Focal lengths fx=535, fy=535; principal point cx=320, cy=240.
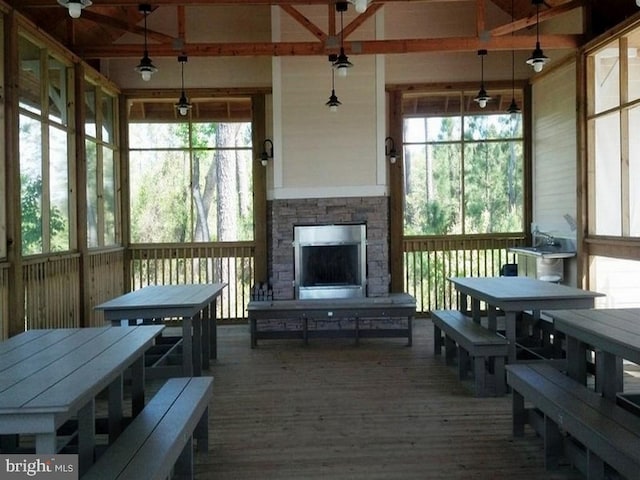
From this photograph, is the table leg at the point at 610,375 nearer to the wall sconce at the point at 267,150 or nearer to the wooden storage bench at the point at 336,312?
the wooden storage bench at the point at 336,312

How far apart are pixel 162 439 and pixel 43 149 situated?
4.37m

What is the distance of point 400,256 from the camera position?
832cm

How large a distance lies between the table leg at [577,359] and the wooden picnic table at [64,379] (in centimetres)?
278

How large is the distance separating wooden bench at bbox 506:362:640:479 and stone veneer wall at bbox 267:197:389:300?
3691mm

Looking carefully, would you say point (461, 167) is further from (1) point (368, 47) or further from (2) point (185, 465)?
(2) point (185, 465)

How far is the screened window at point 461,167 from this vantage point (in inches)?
329

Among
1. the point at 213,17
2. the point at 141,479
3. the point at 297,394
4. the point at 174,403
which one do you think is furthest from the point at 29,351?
the point at 213,17

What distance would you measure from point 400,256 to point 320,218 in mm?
1614

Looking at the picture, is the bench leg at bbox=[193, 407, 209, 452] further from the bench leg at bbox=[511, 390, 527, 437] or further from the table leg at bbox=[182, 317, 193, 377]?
the bench leg at bbox=[511, 390, 527, 437]

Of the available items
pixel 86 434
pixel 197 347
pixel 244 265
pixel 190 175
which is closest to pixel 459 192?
pixel 244 265

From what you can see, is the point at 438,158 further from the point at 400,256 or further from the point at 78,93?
the point at 78,93

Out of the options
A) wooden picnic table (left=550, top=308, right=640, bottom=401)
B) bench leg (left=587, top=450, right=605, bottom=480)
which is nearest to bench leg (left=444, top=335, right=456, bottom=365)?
wooden picnic table (left=550, top=308, right=640, bottom=401)

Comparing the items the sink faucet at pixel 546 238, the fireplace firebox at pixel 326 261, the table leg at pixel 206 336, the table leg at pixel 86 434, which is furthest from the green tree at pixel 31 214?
the sink faucet at pixel 546 238

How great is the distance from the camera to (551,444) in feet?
10.8
